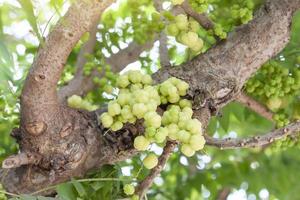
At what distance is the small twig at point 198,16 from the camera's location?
209 centimetres

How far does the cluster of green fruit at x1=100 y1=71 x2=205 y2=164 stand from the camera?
70.4 inches

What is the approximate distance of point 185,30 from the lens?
2.12 meters

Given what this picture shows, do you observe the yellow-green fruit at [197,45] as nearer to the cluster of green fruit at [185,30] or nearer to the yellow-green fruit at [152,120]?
the cluster of green fruit at [185,30]

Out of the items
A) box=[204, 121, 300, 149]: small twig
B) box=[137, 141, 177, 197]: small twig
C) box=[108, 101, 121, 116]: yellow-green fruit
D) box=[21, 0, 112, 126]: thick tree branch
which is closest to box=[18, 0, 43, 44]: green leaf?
box=[21, 0, 112, 126]: thick tree branch

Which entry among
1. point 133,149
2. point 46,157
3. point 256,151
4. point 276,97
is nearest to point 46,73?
point 46,157

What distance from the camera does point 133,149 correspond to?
2.04m

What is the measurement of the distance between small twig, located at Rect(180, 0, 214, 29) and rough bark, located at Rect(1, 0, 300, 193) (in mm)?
103

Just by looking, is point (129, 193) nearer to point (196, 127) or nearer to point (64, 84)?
point (196, 127)

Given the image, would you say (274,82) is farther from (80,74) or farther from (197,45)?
(80,74)

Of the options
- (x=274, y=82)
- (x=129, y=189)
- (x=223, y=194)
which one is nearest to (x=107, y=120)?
(x=129, y=189)

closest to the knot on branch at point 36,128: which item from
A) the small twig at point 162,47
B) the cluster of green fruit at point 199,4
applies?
the small twig at point 162,47

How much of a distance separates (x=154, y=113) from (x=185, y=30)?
47cm

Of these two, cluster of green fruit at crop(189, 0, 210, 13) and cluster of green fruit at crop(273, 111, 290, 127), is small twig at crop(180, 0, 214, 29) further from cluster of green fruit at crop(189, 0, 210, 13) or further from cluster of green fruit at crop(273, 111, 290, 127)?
cluster of green fruit at crop(273, 111, 290, 127)

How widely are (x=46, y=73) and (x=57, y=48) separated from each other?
9cm
